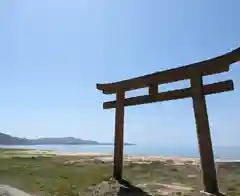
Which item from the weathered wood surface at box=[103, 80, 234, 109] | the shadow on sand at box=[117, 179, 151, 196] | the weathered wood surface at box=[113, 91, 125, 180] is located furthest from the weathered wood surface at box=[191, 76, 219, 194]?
the weathered wood surface at box=[113, 91, 125, 180]

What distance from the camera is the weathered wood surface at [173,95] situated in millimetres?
8547

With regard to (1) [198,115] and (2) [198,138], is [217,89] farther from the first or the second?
(2) [198,138]

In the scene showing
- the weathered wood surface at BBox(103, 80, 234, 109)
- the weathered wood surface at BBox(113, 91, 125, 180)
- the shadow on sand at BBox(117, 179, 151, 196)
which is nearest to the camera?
the weathered wood surface at BBox(103, 80, 234, 109)

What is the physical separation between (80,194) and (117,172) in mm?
2524

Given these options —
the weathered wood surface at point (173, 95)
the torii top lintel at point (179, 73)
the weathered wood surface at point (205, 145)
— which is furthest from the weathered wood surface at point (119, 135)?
the weathered wood surface at point (205, 145)

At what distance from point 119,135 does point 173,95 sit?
120 inches

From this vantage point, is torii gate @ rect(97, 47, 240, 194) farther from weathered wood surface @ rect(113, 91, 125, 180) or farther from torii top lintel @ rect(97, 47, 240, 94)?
weathered wood surface @ rect(113, 91, 125, 180)

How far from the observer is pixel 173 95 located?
1002 cm

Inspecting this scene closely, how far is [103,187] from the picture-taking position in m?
10.2

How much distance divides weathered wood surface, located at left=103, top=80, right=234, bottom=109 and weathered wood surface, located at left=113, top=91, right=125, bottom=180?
0.26 m

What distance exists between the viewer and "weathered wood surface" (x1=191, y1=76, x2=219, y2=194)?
27.2 ft

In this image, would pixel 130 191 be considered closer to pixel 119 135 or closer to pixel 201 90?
pixel 119 135

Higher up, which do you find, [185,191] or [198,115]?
[198,115]

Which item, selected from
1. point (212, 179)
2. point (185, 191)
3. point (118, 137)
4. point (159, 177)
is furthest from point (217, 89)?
point (159, 177)
